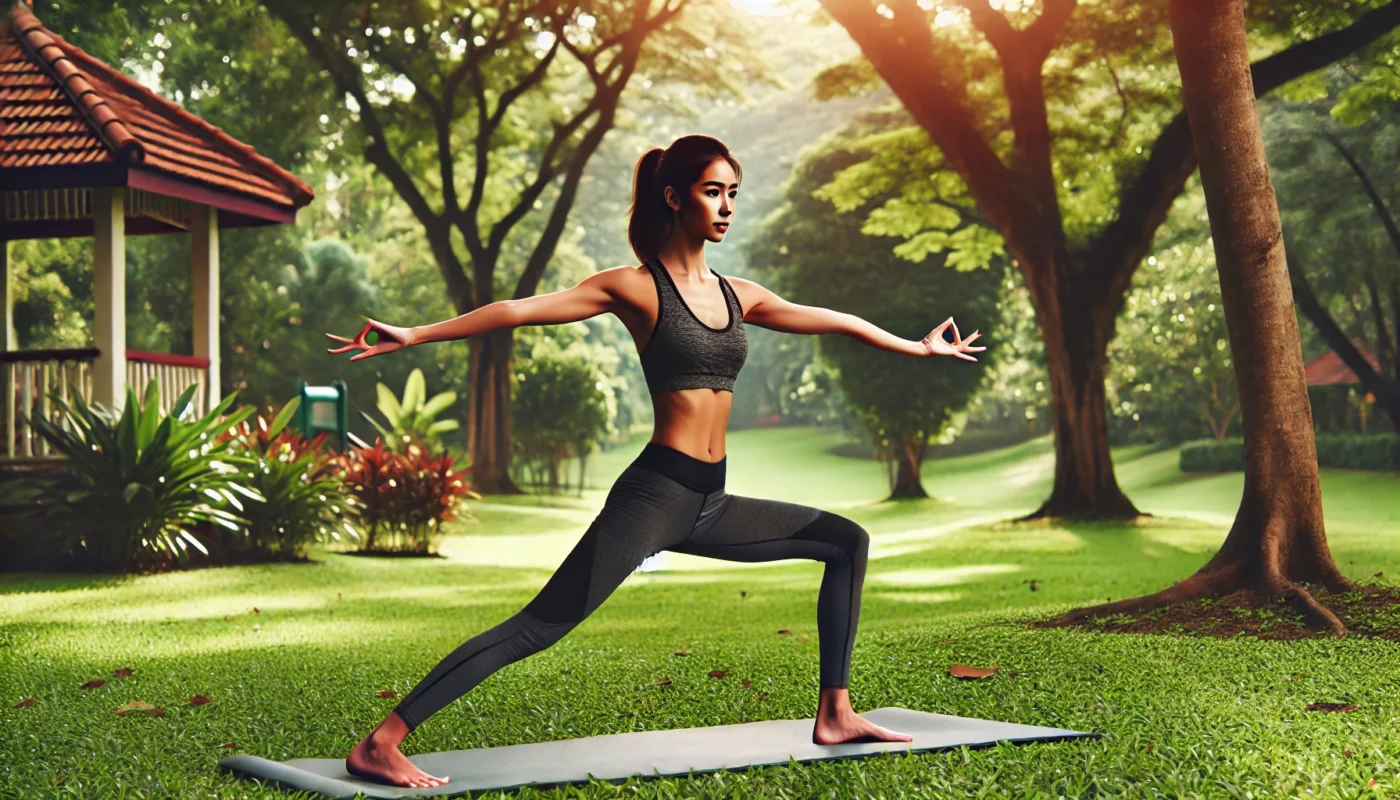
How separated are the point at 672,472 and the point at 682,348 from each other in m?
0.41

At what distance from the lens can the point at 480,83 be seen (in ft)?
89.4

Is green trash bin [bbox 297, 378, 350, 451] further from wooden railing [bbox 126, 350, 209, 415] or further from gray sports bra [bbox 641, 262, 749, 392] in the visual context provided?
gray sports bra [bbox 641, 262, 749, 392]

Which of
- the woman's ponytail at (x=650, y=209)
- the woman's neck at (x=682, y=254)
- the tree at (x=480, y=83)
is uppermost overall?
the tree at (x=480, y=83)

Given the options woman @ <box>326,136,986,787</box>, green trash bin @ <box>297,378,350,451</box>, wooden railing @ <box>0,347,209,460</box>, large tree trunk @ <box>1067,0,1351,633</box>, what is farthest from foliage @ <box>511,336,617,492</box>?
woman @ <box>326,136,986,787</box>

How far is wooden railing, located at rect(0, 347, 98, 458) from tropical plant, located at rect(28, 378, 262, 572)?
78 cm

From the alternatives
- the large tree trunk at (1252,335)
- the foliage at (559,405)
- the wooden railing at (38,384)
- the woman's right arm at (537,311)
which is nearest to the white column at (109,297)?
the wooden railing at (38,384)

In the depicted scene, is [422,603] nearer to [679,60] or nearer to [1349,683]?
[1349,683]

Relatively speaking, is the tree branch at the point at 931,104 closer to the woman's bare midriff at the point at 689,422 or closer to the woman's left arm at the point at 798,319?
the woman's left arm at the point at 798,319

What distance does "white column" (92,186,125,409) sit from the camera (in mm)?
13398

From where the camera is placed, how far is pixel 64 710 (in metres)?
5.95

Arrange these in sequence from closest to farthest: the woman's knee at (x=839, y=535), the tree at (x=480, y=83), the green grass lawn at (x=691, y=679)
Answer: the green grass lawn at (x=691, y=679) < the woman's knee at (x=839, y=535) < the tree at (x=480, y=83)

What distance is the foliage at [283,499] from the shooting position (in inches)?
546

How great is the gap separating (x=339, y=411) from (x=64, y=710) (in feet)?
43.6

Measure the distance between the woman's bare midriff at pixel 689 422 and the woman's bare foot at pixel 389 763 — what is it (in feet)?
4.02
